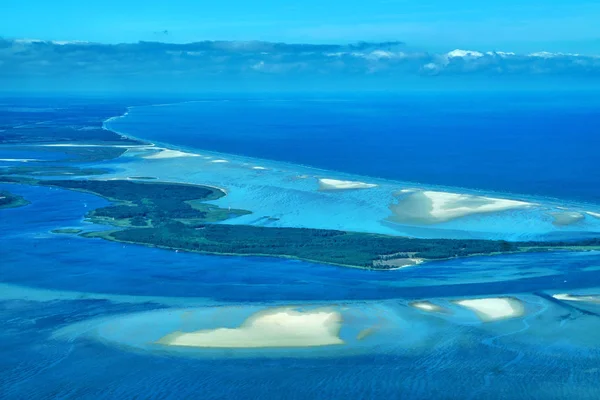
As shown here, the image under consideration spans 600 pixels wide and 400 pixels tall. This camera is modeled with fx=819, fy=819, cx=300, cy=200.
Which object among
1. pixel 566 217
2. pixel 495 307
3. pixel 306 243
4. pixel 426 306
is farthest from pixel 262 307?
pixel 566 217

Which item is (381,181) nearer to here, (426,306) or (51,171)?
(51,171)

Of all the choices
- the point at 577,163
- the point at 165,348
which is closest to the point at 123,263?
the point at 165,348

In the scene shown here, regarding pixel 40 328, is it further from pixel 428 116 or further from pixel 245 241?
pixel 428 116

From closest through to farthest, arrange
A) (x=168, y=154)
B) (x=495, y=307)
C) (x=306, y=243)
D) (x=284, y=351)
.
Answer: (x=284, y=351)
(x=495, y=307)
(x=306, y=243)
(x=168, y=154)

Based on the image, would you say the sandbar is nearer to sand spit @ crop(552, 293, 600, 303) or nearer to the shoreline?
the shoreline

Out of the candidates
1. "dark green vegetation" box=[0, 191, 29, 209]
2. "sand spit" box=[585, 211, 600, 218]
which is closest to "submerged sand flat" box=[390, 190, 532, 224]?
"sand spit" box=[585, 211, 600, 218]
